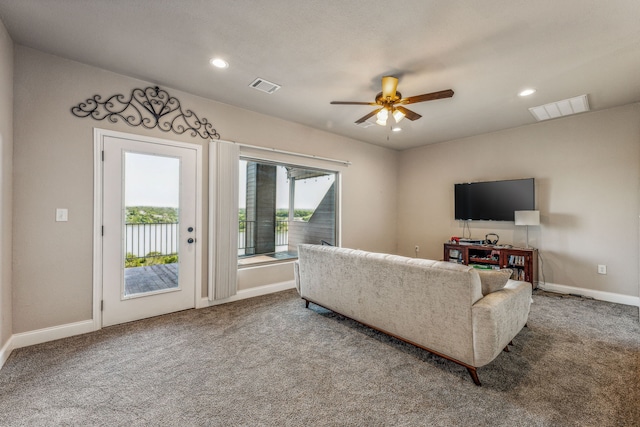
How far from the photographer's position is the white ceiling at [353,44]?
6.45 ft

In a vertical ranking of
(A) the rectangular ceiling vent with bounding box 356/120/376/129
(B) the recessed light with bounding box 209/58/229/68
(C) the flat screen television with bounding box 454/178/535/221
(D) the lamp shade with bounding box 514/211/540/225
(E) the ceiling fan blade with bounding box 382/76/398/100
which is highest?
(B) the recessed light with bounding box 209/58/229/68

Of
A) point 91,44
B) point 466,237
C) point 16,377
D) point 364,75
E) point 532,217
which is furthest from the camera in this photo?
point 466,237

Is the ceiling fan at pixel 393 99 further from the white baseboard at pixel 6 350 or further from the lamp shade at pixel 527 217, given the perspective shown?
the white baseboard at pixel 6 350

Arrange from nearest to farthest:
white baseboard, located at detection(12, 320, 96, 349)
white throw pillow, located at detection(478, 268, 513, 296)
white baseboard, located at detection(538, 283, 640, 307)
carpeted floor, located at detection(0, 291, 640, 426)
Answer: carpeted floor, located at detection(0, 291, 640, 426)
white throw pillow, located at detection(478, 268, 513, 296)
white baseboard, located at detection(12, 320, 96, 349)
white baseboard, located at detection(538, 283, 640, 307)

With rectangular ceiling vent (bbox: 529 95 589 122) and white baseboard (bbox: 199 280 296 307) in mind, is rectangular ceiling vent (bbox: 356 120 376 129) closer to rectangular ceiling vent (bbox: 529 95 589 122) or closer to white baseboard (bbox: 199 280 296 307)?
rectangular ceiling vent (bbox: 529 95 589 122)

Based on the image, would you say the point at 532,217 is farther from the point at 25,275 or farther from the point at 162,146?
the point at 25,275

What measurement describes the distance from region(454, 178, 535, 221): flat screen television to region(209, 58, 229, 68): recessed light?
14.4 ft

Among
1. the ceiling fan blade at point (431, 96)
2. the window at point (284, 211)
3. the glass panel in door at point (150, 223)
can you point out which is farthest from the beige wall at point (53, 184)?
the ceiling fan blade at point (431, 96)

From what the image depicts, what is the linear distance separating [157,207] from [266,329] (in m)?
1.88

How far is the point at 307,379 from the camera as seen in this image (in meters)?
1.99

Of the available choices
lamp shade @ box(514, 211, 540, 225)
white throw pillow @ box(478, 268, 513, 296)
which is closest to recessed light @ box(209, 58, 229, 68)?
white throw pillow @ box(478, 268, 513, 296)

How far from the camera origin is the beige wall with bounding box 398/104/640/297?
12.0ft

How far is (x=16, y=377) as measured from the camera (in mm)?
1984

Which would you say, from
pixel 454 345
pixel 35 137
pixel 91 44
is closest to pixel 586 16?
pixel 454 345
